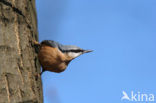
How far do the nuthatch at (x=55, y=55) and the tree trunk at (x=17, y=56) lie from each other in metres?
0.20

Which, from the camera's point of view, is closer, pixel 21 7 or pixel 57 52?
pixel 21 7

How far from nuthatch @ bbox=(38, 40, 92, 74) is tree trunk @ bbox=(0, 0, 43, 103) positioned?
7.8 inches

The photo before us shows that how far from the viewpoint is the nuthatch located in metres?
2.74

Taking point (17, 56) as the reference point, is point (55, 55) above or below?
above

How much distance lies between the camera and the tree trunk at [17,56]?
83.0 inches

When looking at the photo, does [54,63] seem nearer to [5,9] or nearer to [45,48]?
[45,48]

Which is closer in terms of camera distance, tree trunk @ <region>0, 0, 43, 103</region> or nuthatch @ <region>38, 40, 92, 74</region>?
tree trunk @ <region>0, 0, 43, 103</region>

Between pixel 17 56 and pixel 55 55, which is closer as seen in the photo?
pixel 17 56

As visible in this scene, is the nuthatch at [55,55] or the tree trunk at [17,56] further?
the nuthatch at [55,55]

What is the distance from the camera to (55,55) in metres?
2.83

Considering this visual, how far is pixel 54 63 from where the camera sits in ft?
9.29

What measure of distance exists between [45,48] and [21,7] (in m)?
0.51

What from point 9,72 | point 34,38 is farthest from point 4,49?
point 34,38

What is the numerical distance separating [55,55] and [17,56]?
670 mm
